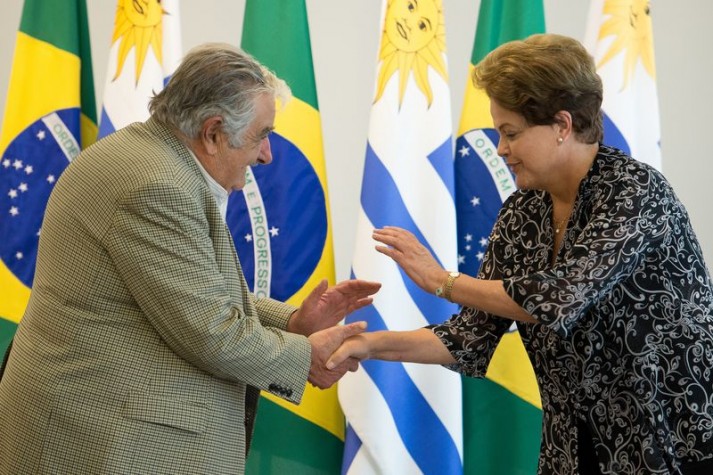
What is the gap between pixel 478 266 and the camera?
331 cm

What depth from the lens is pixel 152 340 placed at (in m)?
1.76

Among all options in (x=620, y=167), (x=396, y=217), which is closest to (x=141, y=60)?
(x=396, y=217)

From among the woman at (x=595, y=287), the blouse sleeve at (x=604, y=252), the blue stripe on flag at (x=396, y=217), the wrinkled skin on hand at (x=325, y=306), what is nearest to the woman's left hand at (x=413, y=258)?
the woman at (x=595, y=287)

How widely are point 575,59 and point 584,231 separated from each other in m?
0.36

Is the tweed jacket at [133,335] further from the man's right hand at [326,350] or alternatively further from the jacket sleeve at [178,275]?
the man's right hand at [326,350]

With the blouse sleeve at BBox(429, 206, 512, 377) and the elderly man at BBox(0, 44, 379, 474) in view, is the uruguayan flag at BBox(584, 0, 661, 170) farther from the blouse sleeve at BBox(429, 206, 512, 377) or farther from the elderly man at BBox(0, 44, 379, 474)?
the elderly man at BBox(0, 44, 379, 474)

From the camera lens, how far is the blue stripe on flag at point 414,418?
3150 millimetres

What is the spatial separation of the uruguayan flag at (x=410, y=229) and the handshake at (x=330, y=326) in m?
0.87

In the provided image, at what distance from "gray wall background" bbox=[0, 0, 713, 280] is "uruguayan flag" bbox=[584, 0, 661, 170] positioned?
845mm

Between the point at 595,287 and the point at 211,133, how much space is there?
86cm

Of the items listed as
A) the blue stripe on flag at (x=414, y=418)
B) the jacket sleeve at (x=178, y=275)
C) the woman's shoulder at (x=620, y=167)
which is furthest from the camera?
the blue stripe on flag at (x=414, y=418)

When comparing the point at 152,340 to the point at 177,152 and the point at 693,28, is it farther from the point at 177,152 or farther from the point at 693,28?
the point at 693,28

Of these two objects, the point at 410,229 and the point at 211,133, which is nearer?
the point at 211,133

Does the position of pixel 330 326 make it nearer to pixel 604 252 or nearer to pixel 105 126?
pixel 604 252
